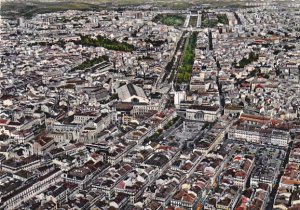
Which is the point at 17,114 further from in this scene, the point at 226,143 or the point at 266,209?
the point at 266,209

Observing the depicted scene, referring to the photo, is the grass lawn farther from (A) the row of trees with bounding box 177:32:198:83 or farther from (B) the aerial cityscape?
(B) the aerial cityscape

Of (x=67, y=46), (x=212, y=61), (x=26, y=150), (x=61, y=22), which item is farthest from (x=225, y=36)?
(x=26, y=150)

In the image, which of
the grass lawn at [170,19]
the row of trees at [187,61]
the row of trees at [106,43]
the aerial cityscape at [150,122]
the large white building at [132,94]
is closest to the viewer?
the aerial cityscape at [150,122]

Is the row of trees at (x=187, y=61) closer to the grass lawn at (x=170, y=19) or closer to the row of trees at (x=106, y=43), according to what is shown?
the row of trees at (x=106, y=43)

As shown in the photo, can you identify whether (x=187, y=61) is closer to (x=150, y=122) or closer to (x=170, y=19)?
(x=150, y=122)

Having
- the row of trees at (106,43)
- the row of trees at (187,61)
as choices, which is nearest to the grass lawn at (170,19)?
the row of trees at (187,61)
